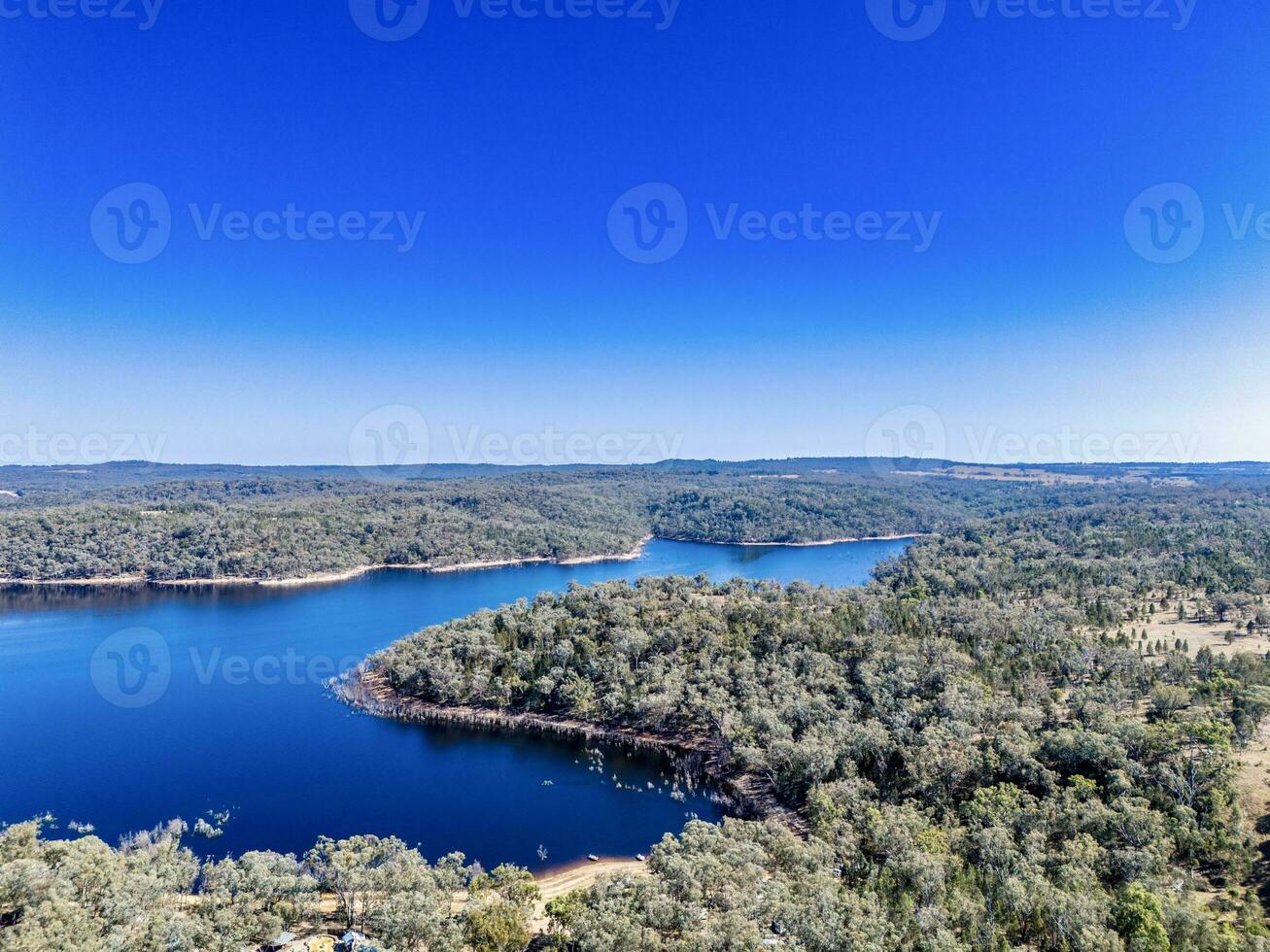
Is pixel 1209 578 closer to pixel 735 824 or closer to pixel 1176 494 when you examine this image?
pixel 735 824

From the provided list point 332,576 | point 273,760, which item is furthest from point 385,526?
point 273,760

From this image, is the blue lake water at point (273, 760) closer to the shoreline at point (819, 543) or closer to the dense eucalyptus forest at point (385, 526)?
the dense eucalyptus forest at point (385, 526)

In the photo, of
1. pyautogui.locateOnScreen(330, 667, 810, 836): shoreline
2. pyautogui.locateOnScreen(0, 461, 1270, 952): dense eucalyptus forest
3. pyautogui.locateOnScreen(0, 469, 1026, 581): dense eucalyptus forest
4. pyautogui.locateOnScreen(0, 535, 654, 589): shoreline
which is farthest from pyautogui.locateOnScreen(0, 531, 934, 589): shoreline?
pyautogui.locateOnScreen(330, 667, 810, 836): shoreline

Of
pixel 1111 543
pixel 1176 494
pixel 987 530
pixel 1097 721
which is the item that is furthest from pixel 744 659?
pixel 1176 494

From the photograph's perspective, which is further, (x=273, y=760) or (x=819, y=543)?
(x=819, y=543)

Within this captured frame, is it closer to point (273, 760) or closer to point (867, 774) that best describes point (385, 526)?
point (273, 760)

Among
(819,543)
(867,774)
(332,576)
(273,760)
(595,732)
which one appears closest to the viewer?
(867,774)
